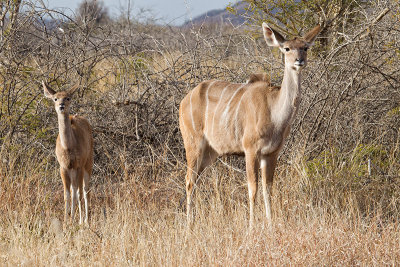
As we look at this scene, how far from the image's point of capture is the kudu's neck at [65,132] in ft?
19.4

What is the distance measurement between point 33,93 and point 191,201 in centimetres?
272

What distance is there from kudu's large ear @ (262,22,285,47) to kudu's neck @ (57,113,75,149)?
2169 mm

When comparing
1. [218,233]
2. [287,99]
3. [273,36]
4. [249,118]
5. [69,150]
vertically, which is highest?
[273,36]

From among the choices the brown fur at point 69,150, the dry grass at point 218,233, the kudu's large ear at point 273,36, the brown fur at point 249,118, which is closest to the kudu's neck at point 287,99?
Answer: the brown fur at point 249,118

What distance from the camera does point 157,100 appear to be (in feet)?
23.4

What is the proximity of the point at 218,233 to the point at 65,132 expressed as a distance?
85.1 inches

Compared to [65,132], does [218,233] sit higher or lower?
lower

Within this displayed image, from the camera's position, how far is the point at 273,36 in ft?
16.8

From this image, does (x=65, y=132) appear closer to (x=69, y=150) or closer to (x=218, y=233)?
(x=69, y=150)

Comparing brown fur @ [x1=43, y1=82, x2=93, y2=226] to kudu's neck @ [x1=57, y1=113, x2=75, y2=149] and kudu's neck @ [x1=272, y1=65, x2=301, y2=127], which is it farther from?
kudu's neck @ [x1=272, y1=65, x2=301, y2=127]

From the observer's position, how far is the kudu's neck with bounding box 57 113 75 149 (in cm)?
590

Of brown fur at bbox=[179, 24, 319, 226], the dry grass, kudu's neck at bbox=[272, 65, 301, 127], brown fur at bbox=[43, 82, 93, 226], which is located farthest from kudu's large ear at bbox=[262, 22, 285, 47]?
brown fur at bbox=[43, 82, 93, 226]

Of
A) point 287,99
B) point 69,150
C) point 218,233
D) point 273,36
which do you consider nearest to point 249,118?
point 287,99

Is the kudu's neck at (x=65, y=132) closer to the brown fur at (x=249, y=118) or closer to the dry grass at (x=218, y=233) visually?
the dry grass at (x=218, y=233)
